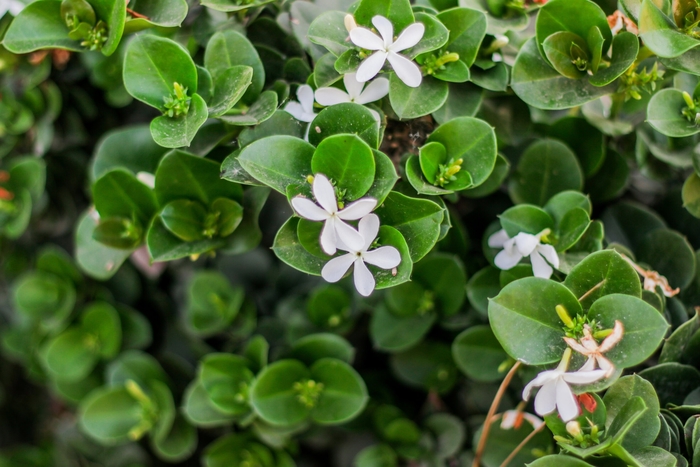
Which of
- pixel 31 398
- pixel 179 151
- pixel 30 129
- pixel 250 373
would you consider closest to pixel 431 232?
pixel 179 151

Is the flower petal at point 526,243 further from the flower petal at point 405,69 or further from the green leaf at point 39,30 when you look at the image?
the green leaf at point 39,30

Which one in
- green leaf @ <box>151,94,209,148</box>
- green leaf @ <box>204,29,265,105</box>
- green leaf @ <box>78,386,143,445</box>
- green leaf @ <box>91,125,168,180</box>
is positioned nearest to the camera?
green leaf @ <box>151,94,209,148</box>

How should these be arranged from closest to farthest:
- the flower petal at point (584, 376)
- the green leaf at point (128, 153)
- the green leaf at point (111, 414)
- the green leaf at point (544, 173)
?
the flower petal at point (584, 376)
the green leaf at point (544, 173)
the green leaf at point (128, 153)
the green leaf at point (111, 414)

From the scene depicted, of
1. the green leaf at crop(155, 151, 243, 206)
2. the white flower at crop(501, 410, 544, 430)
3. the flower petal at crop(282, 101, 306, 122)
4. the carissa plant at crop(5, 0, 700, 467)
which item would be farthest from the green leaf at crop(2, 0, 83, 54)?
the white flower at crop(501, 410, 544, 430)

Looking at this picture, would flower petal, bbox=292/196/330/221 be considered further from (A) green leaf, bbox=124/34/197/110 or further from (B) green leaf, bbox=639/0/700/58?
(B) green leaf, bbox=639/0/700/58

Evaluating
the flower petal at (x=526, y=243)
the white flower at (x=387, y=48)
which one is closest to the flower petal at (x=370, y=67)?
the white flower at (x=387, y=48)

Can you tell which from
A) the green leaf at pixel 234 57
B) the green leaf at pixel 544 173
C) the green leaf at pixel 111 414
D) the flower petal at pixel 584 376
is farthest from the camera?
the green leaf at pixel 111 414

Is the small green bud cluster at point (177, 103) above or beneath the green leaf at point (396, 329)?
above
